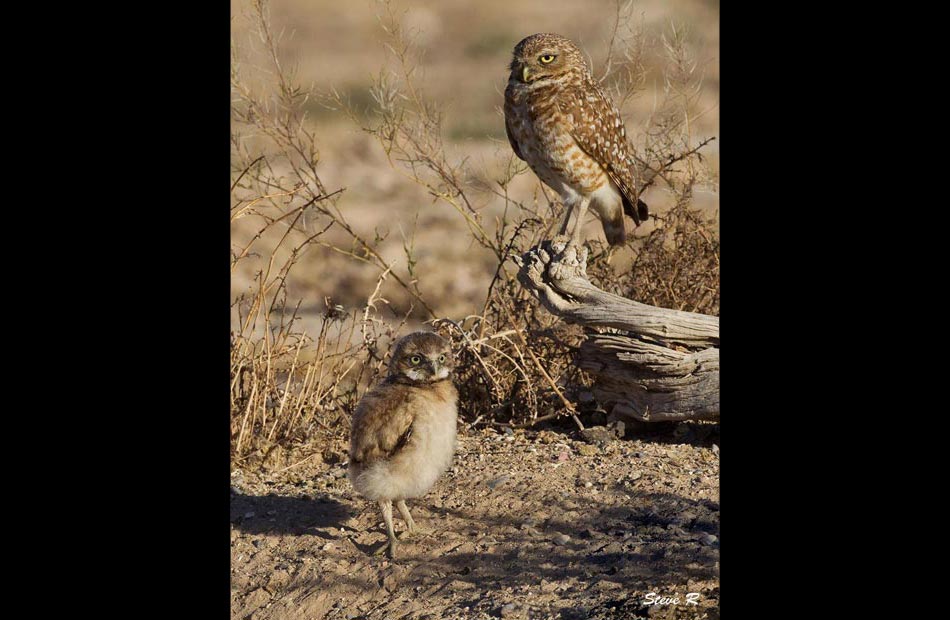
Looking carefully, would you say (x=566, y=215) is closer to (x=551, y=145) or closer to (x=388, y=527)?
(x=551, y=145)

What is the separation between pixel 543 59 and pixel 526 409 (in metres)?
2.17

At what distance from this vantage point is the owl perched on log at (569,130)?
6.35 metres

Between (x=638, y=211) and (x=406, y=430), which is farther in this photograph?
(x=638, y=211)

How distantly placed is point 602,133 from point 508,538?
115 inches

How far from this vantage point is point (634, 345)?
5711mm

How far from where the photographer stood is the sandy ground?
12.9 feet

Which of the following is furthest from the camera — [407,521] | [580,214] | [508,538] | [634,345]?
[580,214]

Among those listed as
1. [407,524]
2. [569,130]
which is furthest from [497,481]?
[569,130]

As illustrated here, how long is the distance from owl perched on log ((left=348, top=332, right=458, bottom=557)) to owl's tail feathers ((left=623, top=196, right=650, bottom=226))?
2405mm

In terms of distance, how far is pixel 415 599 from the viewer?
13.4ft
